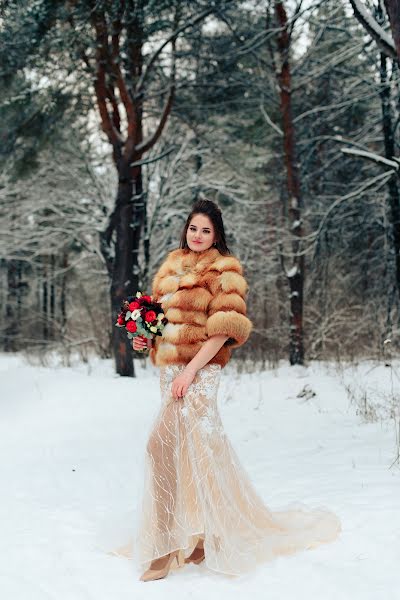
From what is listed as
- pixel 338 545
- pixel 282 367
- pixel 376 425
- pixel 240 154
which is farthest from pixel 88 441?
pixel 240 154

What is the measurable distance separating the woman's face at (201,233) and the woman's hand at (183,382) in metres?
0.74

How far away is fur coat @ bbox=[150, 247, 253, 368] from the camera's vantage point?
3.20 meters

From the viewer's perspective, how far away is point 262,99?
12.1 metres

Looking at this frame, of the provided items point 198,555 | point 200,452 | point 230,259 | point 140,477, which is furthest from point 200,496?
point 140,477

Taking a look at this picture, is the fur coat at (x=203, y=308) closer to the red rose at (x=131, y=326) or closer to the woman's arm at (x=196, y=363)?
the woman's arm at (x=196, y=363)

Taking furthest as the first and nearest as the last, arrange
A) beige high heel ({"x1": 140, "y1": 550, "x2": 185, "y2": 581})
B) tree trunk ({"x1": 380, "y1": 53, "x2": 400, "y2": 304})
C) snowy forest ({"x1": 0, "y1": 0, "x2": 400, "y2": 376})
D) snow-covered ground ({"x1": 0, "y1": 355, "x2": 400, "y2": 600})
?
tree trunk ({"x1": 380, "y1": 53, "x2": 400, "y2": 304}), snowy forest ({"x1": 0, "y1": 0, "x2": 400, "y2": 376}), beige high heel ({"x1": 140, "y1": 550, "x2": 185, "y2": 581}), snow-covered ground ({"x1": 0, "y1": 355, "x2": 400, "y2": 600})

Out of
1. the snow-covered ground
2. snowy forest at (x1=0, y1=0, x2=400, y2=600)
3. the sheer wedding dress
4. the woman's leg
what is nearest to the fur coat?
the sheer wedding dress

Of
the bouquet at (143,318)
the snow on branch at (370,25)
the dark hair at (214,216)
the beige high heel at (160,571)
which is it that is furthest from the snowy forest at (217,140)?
the beige high heel at (160,571)

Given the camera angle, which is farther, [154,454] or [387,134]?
[387,134]

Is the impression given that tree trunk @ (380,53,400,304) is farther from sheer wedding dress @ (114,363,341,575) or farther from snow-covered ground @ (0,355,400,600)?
sheer wedding dress @ (114,363,341,575)

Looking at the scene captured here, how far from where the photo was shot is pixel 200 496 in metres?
3.10

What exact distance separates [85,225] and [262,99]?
529cm

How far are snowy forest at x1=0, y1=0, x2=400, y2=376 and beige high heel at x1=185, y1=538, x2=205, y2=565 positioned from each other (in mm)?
5881

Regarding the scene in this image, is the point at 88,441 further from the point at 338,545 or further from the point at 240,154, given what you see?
the point at 240,154
